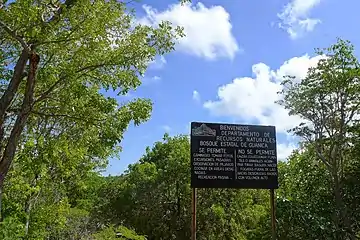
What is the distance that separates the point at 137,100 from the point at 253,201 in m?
13.5

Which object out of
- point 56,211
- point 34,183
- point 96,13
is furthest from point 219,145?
point 56,211

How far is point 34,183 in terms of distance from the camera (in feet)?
40.0

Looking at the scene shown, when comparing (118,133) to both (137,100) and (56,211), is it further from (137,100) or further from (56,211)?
(56,211)

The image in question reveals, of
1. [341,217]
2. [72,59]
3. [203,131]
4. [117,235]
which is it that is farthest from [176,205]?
[72,59]

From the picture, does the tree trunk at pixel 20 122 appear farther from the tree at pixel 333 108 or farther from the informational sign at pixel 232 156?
the tree at pixel 333 108

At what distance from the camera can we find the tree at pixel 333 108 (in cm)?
1301

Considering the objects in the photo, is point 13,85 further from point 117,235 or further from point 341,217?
point 117,235

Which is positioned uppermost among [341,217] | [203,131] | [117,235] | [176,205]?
[203,131]

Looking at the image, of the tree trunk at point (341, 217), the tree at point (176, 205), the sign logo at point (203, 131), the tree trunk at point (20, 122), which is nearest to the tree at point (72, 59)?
the tree trunk at point (20, 122)

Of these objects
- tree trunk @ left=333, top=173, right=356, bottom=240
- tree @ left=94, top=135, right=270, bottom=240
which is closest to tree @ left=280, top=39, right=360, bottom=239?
tree trunk @ left=333, top=173, right=356, bottom=240

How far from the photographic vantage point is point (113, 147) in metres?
7.07

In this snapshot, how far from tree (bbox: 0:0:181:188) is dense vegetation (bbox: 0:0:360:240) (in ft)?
0.05

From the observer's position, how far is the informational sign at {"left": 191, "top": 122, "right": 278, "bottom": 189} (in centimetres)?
803

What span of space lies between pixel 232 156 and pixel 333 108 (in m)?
6.40
